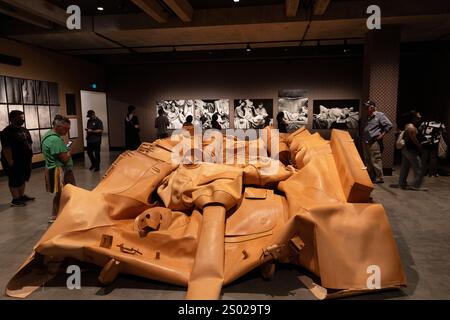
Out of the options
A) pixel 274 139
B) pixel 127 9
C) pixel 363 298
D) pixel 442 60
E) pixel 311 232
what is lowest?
pixel 363 298

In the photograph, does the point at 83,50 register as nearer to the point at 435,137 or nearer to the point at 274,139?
the point at 274,139

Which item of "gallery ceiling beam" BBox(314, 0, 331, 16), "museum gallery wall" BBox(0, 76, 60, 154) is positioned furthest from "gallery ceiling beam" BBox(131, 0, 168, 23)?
"museum gallery wall" BBox(0, 76, 60, 154)

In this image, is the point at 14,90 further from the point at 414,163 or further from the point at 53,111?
the point at 414,163

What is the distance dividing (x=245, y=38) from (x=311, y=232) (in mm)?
6844

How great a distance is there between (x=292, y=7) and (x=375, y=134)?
2.81m

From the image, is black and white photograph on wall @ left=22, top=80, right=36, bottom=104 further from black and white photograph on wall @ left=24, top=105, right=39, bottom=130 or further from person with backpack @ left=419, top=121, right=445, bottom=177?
person with backpack @ left=419, top=121, right=445, bottom=177

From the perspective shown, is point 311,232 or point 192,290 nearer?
point 192,290

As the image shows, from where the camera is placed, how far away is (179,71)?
1166 cm

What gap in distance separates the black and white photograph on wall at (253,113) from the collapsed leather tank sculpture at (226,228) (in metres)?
7.75

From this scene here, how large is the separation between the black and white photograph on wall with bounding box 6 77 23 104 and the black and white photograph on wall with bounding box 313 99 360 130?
27.1 ft

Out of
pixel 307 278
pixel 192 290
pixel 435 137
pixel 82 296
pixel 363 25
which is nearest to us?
pixel 192 290

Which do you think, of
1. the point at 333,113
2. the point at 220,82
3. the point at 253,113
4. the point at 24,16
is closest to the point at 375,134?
the point at 333,113

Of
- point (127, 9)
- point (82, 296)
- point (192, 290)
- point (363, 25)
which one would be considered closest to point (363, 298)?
point (192, 290)

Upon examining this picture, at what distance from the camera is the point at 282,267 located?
2.86 metres
